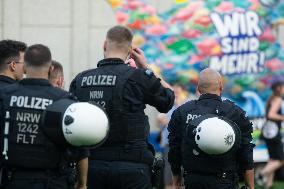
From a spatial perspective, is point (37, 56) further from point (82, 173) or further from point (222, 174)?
point (222, 174)

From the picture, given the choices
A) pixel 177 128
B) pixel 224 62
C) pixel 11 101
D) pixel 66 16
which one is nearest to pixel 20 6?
pixel 66 16

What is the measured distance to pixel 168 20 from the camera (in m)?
13.2

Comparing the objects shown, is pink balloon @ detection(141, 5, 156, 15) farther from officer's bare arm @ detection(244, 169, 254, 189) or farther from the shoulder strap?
the shoulder strap

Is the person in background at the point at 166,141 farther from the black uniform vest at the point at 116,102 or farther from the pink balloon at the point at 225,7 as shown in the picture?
the black uniform vest at the point at 116,102

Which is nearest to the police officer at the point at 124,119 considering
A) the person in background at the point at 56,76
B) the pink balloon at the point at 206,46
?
the person in background at the point at 56,76

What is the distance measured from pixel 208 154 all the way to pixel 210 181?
0.29m

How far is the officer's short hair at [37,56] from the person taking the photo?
623 centimetres

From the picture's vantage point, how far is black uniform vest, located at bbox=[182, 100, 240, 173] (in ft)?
23.9

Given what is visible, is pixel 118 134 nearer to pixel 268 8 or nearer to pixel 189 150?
pixel 189 150

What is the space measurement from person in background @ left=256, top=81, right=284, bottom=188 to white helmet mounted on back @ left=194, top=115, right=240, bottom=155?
6161 mm

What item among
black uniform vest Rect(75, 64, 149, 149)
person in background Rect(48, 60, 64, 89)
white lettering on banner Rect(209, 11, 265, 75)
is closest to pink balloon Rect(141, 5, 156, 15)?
white lettering on banner Rect(209, 11, 265, 75)

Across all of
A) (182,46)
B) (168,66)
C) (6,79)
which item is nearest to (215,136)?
(6,79)

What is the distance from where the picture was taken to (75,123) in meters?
5.91

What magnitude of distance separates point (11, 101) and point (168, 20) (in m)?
7.27
